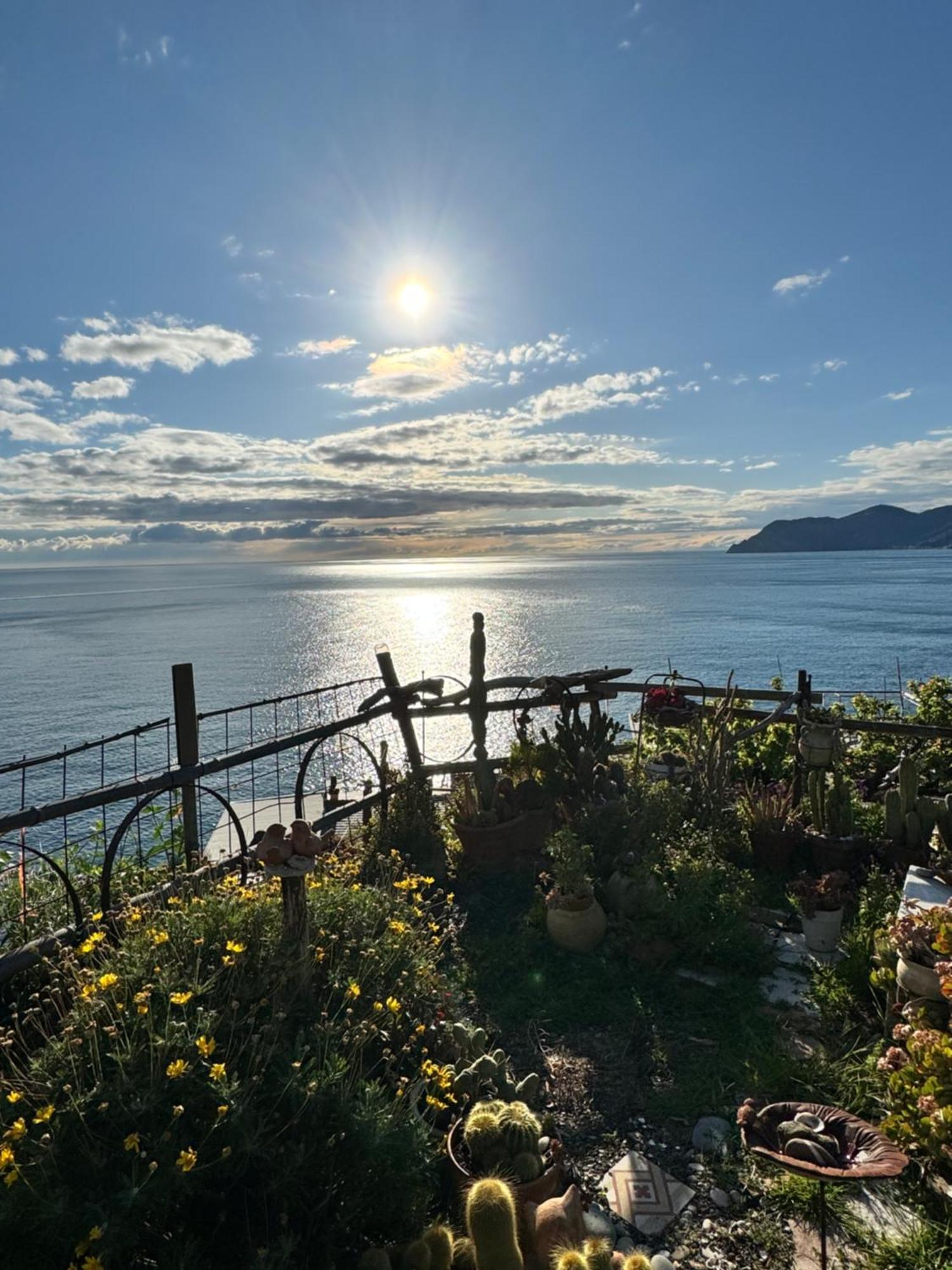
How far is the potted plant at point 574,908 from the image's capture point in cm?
612

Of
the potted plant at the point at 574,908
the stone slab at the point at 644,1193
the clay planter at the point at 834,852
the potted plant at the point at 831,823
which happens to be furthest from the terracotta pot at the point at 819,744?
the stone slab at the point at 644,1193

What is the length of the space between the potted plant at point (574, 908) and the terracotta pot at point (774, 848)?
230 cm

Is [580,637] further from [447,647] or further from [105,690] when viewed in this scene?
[105,690]

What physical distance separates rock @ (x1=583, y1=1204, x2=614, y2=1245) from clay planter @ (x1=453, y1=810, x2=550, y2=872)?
404 cm

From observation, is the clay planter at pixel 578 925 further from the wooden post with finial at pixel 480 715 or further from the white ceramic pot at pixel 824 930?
the wooden post with finial at pixel 480 715

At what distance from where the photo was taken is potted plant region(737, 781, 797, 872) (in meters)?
7.55

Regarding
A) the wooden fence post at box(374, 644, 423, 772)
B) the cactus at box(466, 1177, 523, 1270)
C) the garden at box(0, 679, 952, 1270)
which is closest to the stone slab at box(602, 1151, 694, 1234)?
the garden at box(0, 679, 952, 1270)

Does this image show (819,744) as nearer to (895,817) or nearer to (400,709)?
(895,817)

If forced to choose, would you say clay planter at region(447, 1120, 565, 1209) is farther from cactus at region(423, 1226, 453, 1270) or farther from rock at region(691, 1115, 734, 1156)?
rock at region(691, 1115, 734, 1156)

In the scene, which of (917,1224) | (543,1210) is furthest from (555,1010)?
(917,1224)

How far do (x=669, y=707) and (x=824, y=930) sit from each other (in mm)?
3215

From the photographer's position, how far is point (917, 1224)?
339 centimetres

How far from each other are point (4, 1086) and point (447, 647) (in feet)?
264

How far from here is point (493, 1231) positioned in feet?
9.27
